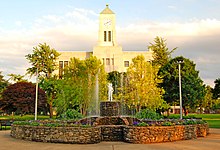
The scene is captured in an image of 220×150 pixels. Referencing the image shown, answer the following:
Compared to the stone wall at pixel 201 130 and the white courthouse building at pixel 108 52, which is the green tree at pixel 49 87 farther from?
the stone wall at pixel 201 130

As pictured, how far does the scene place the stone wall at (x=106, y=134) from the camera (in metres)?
14.2

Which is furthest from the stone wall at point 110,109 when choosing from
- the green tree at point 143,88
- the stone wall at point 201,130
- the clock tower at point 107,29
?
the clock tower at point 107,29

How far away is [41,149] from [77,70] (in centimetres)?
2784

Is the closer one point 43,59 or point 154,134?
point 154,134

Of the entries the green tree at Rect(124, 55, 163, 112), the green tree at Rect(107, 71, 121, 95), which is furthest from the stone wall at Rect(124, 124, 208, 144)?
the green tree at Rect(107, 71, 121, 95)

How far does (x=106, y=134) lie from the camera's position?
15.6 m

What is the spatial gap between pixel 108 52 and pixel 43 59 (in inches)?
560

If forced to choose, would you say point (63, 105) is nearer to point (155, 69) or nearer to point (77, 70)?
point (77, 70)

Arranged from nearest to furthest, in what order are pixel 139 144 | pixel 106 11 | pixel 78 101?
pixel 139 144 < pixel 78 101 < pixel 106 11

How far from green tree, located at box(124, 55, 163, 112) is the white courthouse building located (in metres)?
20.3

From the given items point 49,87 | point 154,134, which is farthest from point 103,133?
point 49,87

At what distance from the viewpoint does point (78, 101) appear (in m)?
37.1

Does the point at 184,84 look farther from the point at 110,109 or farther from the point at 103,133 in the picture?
the point at 103,133

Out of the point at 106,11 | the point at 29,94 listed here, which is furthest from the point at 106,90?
the point at 106,11
